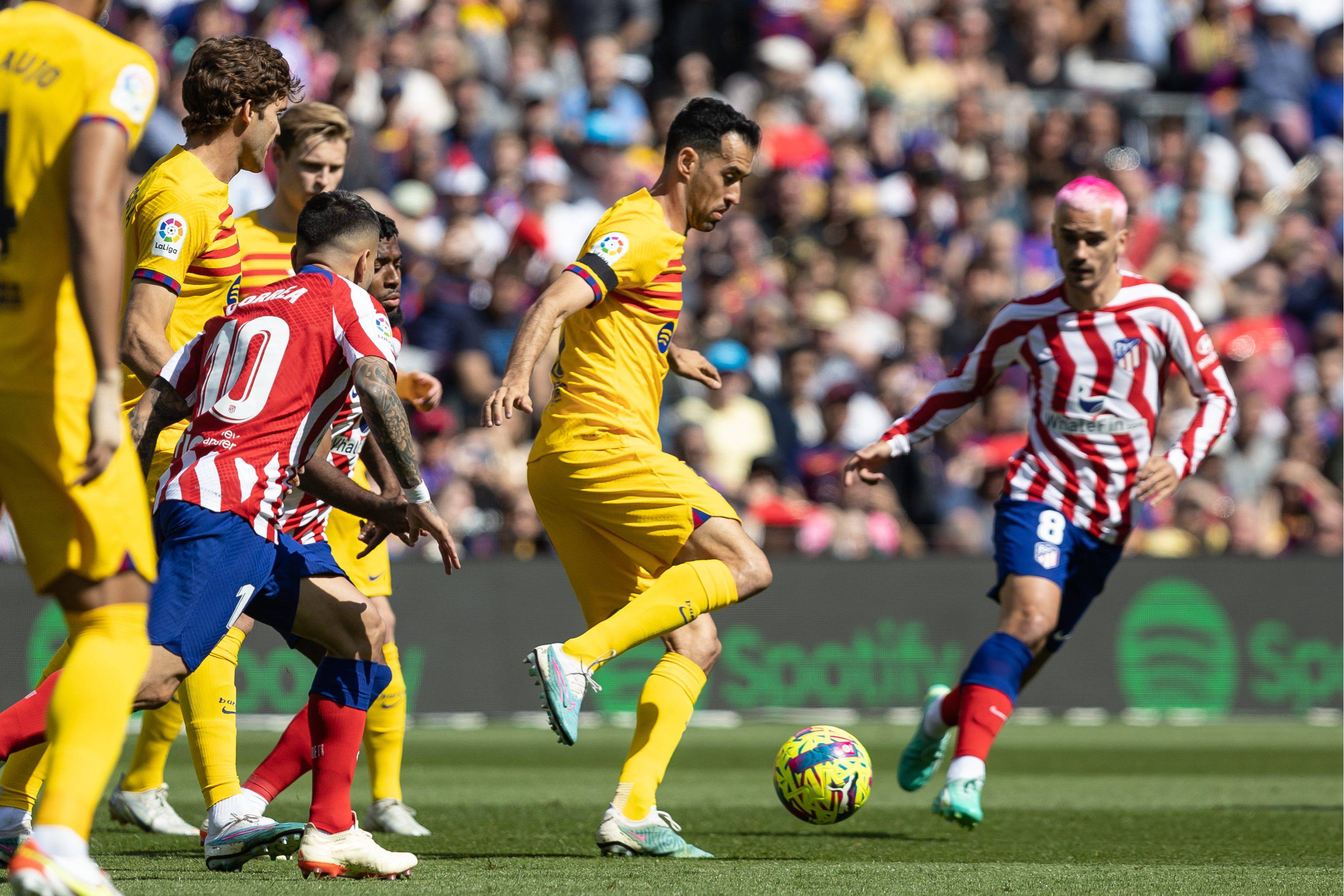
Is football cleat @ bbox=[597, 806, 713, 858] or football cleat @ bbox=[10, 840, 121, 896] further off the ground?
football cleat @ bbox=[10, 840, 121, 896]

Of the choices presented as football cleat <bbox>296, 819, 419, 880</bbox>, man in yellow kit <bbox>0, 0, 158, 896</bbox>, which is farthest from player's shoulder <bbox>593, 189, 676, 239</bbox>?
man in yellow kit <bbox>0, 0, 158, 896</bbox>

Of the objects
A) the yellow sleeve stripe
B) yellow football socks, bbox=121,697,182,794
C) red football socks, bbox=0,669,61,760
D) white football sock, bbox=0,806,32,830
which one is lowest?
yellow football socks, bbox=121,697,182,794

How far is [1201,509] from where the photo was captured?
1477 centimetres

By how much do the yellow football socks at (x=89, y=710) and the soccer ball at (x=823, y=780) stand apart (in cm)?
303

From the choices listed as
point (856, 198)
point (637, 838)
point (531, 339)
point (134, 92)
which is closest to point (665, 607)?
point (637, 838)

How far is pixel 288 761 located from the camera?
5746mm

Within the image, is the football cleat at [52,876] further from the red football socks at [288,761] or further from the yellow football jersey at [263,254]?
the yellow football jersey at [263,254]

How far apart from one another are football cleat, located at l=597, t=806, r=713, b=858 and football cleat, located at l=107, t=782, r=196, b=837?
6.31ft

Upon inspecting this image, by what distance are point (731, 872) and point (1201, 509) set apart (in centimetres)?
1019

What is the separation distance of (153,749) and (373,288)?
6.76 ft

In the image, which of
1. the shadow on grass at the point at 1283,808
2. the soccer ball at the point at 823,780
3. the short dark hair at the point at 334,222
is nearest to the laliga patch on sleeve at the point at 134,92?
the short dark hair at the point at 334,222

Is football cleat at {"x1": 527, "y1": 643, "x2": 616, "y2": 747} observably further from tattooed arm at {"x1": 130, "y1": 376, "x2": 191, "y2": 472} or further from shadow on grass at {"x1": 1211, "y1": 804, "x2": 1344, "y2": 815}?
shadow on grass at {"x1": 1211, "y1": 804, "x2": 1344, "y2": 815}

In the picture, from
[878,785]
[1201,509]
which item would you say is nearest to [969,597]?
[1201,509]

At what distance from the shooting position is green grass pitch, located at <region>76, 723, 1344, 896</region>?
5379mm
